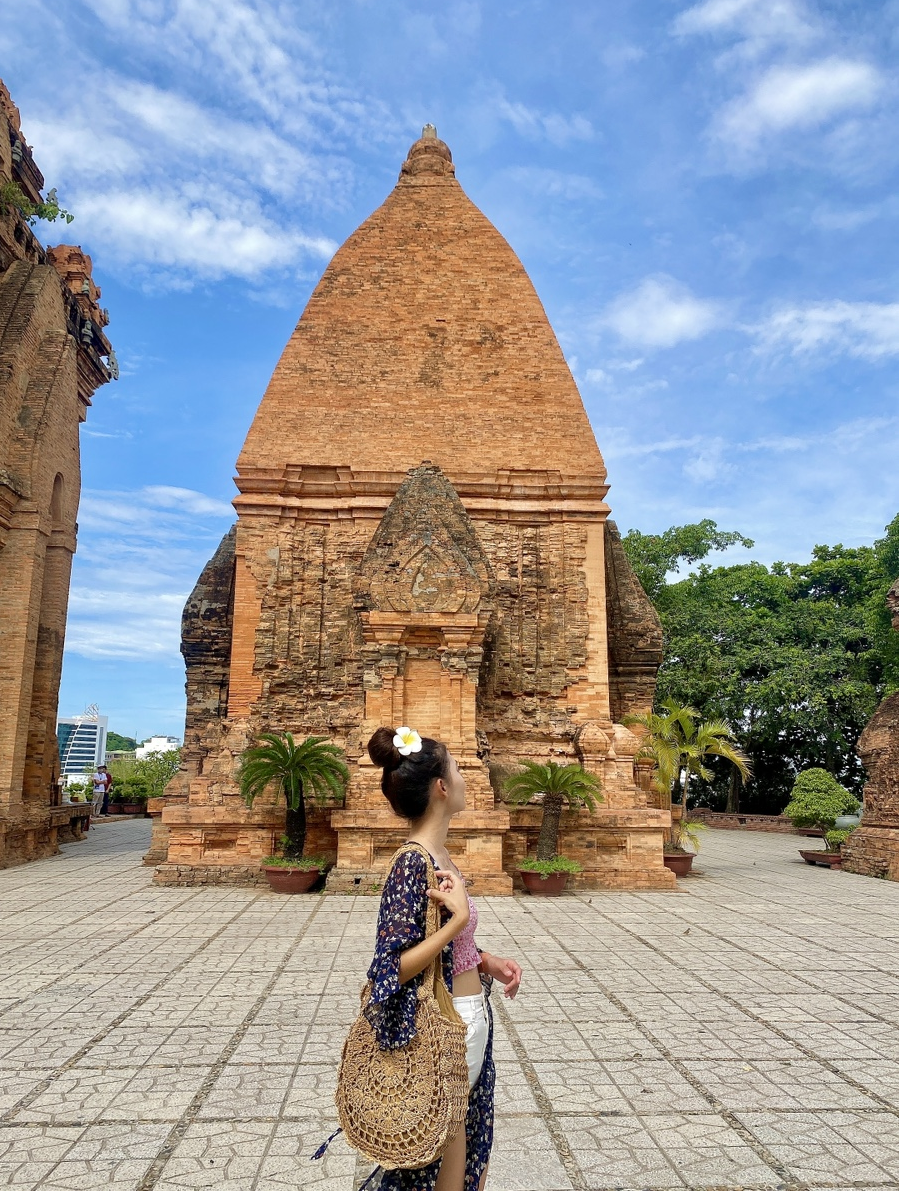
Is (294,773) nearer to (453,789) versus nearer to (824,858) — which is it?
(453,789)

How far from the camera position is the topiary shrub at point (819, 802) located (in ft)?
63.8

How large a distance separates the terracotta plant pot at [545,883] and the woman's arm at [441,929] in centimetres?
892

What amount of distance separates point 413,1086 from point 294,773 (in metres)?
8.81

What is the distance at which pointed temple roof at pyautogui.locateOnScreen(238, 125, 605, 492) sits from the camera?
47.5 feet

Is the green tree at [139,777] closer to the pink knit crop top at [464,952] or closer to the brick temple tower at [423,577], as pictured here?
the brick temple tower at [423,577]

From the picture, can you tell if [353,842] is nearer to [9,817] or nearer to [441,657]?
[441,657]

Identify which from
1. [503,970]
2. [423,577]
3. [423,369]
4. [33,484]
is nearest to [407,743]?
[503,970]

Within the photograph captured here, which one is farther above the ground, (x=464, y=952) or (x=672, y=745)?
(x=672, y=745)

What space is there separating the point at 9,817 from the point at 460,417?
945 cm

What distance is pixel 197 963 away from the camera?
23.0ft

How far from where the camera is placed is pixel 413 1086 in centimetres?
235

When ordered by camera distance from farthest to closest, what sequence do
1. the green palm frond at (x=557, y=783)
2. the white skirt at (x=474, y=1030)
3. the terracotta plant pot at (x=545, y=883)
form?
the green palm frond at (x=557, y=783)
the terracotta plant pot at (x=545, y=883)
the white skirt at (x=474, y=1030)

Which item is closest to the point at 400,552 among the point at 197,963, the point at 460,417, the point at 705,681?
the point at 460,417

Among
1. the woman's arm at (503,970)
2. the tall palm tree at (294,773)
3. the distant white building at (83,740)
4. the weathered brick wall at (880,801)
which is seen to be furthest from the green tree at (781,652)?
the distant white building at (83,740)
